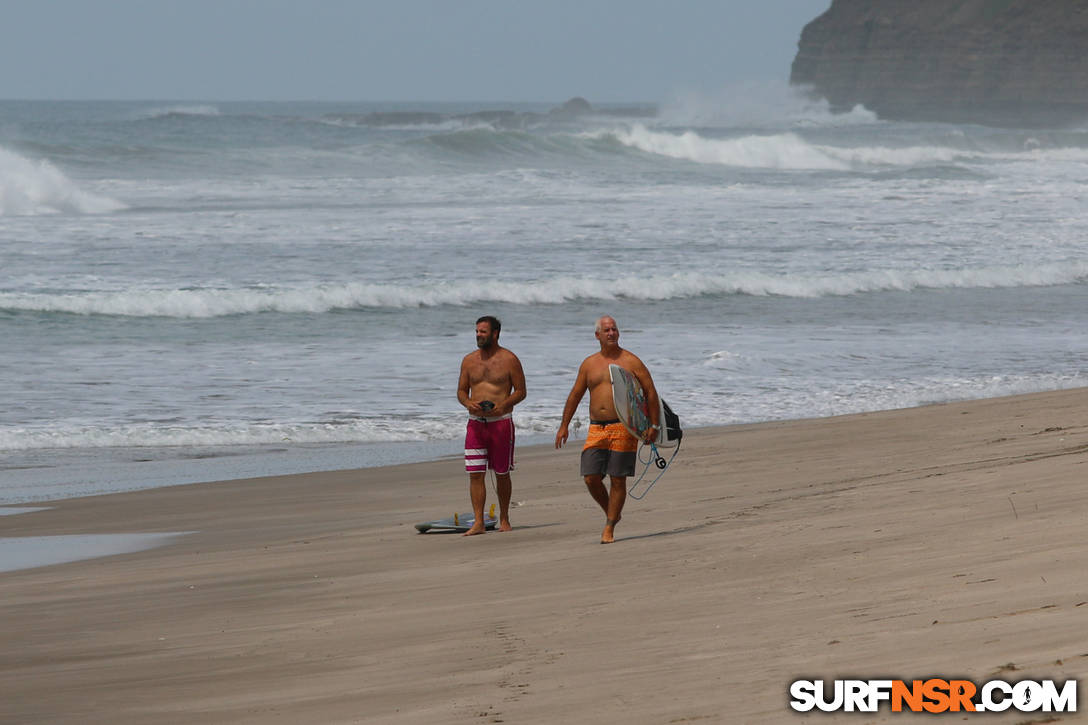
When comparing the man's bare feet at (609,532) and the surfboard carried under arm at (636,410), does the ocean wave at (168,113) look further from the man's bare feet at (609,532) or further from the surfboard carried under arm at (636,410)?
the man's bare feet at (609,532)

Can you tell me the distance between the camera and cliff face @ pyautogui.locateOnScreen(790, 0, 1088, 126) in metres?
143

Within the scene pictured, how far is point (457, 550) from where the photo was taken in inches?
294

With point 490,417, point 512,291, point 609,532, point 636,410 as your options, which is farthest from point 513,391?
point 512,291

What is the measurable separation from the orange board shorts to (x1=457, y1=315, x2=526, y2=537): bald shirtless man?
771mm

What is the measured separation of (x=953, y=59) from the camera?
507 feet

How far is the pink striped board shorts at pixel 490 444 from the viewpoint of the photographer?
809 centimetres

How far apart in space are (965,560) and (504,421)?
3359mm

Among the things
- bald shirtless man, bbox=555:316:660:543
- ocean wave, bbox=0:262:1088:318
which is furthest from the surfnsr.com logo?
ocean wave, bbox=0:262:1088:318

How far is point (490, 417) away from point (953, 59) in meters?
157

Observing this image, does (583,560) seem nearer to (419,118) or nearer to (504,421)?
(504,421)

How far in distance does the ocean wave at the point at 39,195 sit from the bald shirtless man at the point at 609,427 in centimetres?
2652

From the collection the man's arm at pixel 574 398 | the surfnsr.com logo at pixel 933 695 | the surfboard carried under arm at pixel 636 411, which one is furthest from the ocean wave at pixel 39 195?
the surfnsr.com logo at pixel 933 695

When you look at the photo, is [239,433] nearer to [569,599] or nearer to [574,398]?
[574,398]

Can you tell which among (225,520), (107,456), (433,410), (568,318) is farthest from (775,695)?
(568,318)
